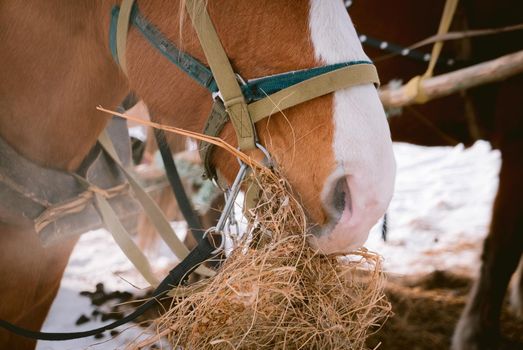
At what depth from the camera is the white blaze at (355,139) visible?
0.93 metres

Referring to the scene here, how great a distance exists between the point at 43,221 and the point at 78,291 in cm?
169

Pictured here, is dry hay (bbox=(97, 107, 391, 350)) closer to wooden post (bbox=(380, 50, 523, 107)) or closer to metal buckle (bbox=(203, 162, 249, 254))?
metal buckle (bbox=(203, 162, 249, 254))

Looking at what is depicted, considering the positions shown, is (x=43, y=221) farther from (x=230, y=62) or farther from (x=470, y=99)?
(x=470, y=99)

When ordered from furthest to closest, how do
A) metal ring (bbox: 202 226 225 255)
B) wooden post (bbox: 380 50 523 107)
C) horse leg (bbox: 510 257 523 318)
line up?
Answer: horse leg (bbox: 510 257 523 318) → wooden post (bbox: 380 50 523 107) → metal ring (bbox: 202 226 225 255)

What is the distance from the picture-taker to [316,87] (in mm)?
949

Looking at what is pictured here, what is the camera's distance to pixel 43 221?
1.30 m

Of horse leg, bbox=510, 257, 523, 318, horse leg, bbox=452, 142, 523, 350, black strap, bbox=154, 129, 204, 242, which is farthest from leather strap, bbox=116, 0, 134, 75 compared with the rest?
horse leg, bbox=510, 257, 523, 318

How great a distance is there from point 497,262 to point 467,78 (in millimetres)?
886

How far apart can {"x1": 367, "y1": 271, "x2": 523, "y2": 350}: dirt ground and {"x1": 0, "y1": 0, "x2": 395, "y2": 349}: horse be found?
1543 mm

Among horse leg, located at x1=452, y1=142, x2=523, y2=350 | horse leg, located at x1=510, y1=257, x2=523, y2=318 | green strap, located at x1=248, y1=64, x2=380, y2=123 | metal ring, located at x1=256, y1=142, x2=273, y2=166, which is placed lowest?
horse leg, located at x1=510, y1=257, x2=523, y2=318

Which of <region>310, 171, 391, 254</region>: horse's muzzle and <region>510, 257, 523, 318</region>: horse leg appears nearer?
<region>310, 171, 391, 254</region>: horse's muzzle

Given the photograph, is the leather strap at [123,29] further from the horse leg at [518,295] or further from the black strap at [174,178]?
the horse leg at [518,295]

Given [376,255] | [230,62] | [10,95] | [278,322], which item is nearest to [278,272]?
[278,322]

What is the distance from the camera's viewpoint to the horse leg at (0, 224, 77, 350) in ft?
4.66
